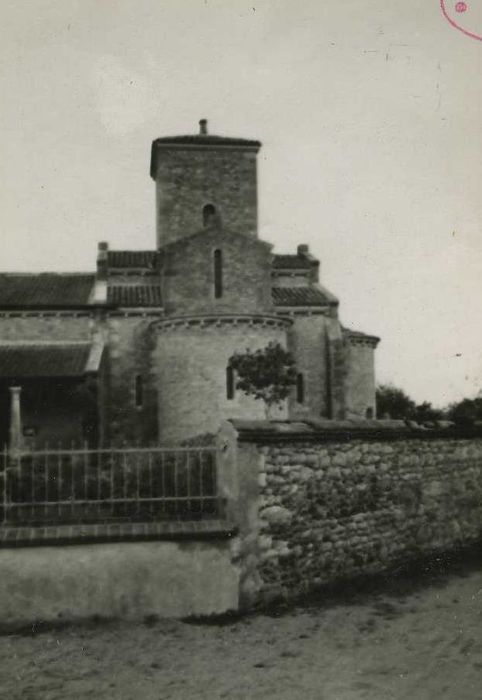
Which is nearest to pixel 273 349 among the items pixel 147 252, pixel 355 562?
pixel 147 252

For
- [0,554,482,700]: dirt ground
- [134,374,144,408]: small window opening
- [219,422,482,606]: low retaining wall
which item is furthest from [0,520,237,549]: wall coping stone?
[134,374,144,408]: small window opening

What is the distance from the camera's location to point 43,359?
2275 centimetres

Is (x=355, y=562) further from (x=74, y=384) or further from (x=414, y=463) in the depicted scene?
(x=74, y=384)

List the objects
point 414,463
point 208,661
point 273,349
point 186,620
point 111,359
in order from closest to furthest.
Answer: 1. point 208,661
2. point 186,620
3. point 414,463
4. point 273,349
5. point 111,359

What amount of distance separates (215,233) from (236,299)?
2.47 metres

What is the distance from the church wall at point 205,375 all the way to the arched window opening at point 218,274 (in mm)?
3040

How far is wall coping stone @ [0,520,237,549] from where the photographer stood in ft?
23.1

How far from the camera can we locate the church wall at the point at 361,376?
27.9m

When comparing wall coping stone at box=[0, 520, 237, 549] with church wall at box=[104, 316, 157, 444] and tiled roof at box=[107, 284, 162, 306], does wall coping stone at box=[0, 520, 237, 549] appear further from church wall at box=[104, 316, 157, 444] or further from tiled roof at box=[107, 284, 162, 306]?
tiled roof at box=[107, 284, 162, 306]

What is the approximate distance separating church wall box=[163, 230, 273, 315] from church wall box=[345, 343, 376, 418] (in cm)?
464

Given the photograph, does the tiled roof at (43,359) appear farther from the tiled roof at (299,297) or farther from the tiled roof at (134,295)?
the tiled roof at (299,297)

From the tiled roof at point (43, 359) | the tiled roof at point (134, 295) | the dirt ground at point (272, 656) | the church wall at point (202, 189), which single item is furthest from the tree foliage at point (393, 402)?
the dirt ground at point (272, 656)

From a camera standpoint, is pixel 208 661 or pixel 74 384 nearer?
pixel 208 661

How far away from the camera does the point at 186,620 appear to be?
23.9 ft
